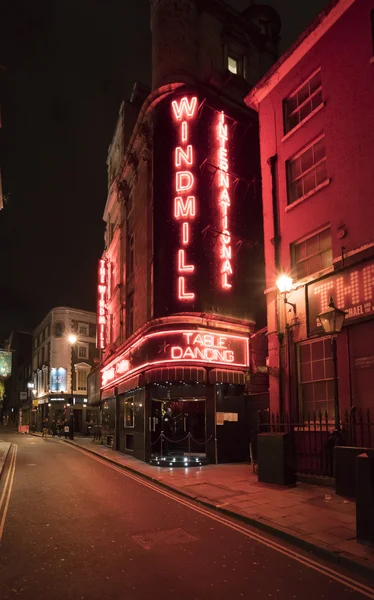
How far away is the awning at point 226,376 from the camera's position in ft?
64.0

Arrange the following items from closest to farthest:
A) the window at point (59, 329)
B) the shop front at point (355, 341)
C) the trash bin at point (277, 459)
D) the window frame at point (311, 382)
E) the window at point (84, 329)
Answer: the shop front at point (355, 341), the trash bin at point (277, 459), the window frame at point (311, 382), the window at point (59, 329), the window at point (84, 329)

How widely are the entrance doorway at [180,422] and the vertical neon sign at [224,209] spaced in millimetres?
7071

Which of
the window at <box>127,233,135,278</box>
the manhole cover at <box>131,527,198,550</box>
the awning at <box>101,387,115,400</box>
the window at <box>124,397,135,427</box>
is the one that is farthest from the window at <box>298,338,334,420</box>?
Result: the awning at <box>101,387,115,400</box>

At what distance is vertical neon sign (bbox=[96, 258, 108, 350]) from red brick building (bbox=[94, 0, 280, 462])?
6.64 m

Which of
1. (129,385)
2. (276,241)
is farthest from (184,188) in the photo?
(129,385)

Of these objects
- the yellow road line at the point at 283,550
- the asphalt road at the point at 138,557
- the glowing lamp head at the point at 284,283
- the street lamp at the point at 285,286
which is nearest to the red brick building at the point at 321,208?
the street lamp at the point at 285,286

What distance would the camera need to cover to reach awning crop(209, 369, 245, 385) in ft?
64.0

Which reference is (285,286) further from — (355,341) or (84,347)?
(84,347)

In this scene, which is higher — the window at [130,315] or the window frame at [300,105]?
the window frame at [300,105]

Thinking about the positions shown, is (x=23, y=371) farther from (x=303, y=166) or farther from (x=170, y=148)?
(x=303, y=166)

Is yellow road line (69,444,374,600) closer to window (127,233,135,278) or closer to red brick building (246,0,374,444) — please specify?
red brick building (246,0,374,444)

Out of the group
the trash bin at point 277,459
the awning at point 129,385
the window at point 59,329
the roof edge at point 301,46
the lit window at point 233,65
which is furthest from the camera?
the window at point 59,329

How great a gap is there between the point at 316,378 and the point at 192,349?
580 cm

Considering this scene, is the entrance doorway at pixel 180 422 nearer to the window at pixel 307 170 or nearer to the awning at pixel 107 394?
the awning at pixel 107 394
